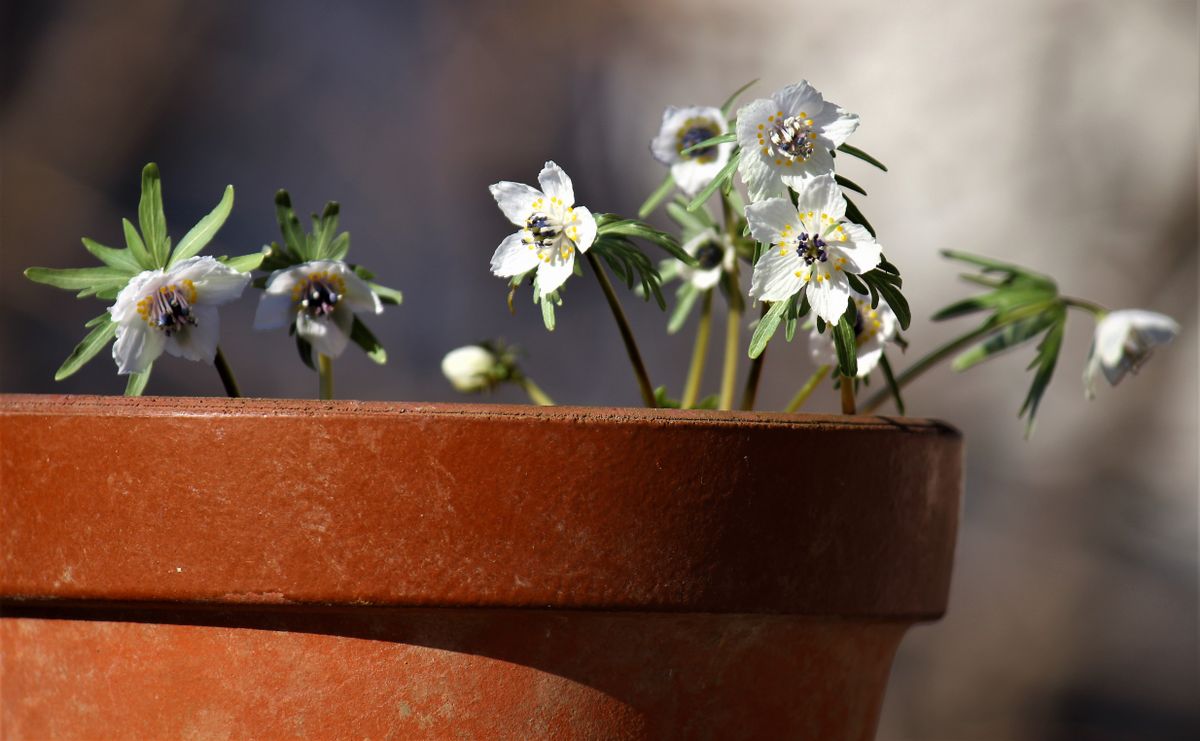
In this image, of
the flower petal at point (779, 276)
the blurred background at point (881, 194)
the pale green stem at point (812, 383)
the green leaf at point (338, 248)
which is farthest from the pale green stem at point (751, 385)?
Result: the blurred background at point (881, 194)

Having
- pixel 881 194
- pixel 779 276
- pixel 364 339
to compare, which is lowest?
pixel 364 339

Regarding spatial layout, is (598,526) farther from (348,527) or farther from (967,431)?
(967,431)

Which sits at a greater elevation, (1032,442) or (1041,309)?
(1041,309)

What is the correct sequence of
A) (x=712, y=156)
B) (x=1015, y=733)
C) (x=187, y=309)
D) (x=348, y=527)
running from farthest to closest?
(x=1015, y=733), (x=712, y=156), (x=187, y=309), (x=348, y=527)

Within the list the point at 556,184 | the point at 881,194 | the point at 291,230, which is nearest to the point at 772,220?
the point at 556,184

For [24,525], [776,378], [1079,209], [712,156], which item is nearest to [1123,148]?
[1079,209]

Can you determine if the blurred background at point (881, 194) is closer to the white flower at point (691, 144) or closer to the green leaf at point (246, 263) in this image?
the white flower at point (691, 144)

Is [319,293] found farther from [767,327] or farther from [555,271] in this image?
[767,327]
